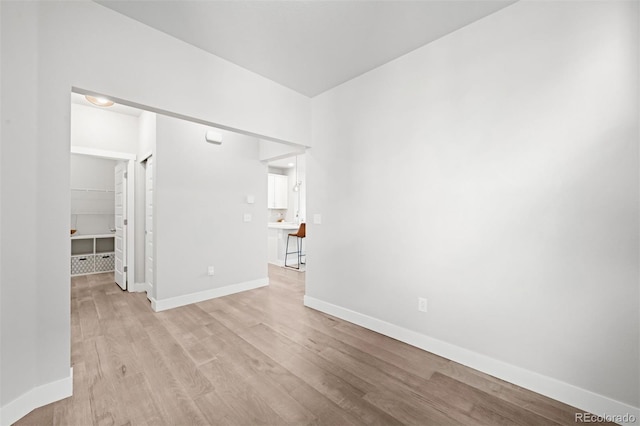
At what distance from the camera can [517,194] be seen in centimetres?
190

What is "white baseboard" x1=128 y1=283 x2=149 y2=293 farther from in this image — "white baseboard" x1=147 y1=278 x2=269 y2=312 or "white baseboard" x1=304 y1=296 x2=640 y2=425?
"white baseboard" x1=304 y1=296 x2=640 y2=425

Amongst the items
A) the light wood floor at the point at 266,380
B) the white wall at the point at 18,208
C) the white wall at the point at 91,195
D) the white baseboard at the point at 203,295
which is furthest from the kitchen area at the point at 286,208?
the white wall at the point at 18,208

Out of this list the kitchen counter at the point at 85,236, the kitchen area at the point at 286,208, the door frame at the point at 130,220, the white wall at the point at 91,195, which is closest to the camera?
the door frame at the point at 130,220

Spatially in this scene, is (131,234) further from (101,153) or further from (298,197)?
(298,197)

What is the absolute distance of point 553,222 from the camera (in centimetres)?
177

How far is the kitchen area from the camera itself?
21.2 ft

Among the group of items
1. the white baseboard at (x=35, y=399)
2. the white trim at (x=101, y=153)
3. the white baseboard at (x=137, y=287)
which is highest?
the white trim at (x=101, y=153)

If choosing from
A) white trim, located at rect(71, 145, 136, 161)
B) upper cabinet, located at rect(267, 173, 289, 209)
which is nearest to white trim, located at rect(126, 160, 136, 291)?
white trim, located at rect(71, 145, 136, 161)

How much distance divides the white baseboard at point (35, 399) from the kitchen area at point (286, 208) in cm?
428

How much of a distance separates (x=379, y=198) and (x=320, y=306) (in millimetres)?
1614

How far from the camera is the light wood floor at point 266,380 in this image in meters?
1.59

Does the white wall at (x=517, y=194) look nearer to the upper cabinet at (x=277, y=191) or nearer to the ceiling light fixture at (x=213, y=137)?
the ceiling light fixture at (x=213, y=137)

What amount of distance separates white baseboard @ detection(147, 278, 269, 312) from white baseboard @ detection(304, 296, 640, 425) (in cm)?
209

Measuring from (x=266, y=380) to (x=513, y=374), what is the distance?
5.98ft
